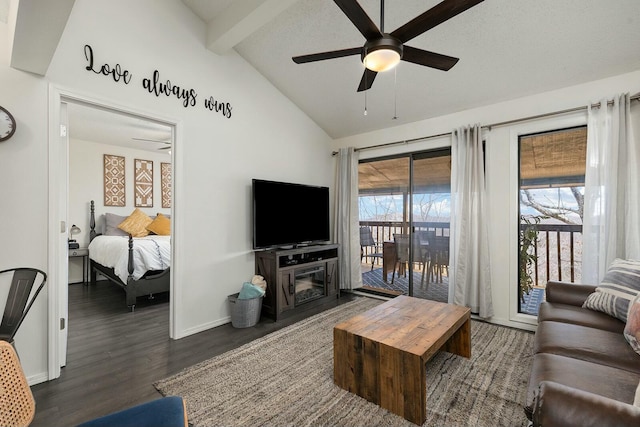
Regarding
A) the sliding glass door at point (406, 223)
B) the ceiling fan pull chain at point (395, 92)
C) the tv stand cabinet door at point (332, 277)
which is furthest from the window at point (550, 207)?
the tv stand cabinet door at point (332, 277)

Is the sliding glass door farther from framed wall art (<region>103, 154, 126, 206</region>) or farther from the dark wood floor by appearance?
framed wall art (<region>103, 154, 126, 206</region>)

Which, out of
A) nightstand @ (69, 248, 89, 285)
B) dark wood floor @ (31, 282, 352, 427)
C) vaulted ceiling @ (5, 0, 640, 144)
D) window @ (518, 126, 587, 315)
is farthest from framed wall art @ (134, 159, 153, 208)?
window @ (518, 126, 587, 315)

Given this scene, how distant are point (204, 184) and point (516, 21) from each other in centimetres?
314

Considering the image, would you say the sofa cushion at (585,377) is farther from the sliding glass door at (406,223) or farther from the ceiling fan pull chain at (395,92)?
the ceiling fan pull chain at (395,92)

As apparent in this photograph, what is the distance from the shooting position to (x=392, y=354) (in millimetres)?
1720

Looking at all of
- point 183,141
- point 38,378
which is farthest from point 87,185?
point 38,378

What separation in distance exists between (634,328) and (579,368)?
545 mm

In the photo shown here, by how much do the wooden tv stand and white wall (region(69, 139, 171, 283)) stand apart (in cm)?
367

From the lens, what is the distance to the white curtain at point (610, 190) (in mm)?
2473

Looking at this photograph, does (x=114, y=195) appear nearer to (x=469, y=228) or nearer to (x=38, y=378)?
(x=38, y=378)

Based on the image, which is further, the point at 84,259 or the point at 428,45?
the point at 84,259

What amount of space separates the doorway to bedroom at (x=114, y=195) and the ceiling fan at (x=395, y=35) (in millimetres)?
2747

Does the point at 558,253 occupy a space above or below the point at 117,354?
above

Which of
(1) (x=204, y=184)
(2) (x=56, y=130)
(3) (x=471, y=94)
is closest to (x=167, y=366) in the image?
(1) (x=204, y=184)
